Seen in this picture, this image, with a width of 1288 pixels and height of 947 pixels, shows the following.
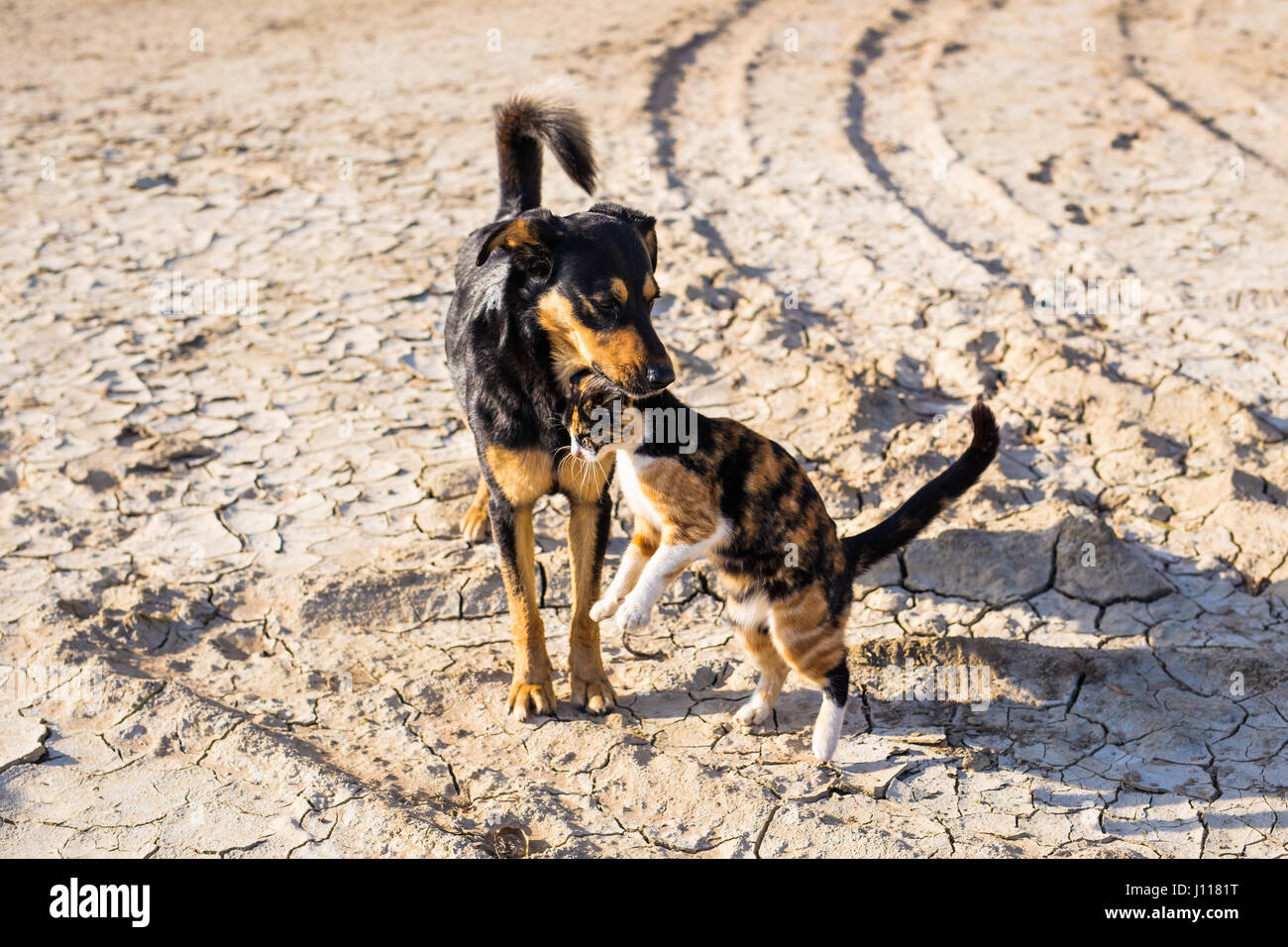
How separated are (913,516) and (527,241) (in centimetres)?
163

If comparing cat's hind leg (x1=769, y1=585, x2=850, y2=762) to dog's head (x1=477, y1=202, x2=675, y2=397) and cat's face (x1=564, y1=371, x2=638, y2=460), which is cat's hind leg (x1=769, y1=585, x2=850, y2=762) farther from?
dog's head (x1=477, y1=202, x2=675, y2=397)

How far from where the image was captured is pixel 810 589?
3.85 m

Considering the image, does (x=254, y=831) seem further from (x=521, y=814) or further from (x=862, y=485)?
(x=862, y=485)

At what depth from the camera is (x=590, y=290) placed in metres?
3.57

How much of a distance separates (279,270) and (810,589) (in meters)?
4.75

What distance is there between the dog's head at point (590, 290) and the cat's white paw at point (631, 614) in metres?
0.71

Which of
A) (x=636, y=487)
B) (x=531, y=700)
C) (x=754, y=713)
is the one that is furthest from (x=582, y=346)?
(x=754, y=713)

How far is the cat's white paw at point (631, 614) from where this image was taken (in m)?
3.74

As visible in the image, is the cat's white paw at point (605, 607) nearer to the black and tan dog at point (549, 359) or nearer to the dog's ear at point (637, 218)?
the black and tan dog at point (549, 359)

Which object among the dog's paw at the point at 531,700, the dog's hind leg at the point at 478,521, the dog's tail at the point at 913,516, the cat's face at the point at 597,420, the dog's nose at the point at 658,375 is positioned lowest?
the dog's paw at the point at 531,700

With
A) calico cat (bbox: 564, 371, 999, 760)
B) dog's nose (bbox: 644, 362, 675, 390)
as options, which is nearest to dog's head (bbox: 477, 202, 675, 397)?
dog's nose (bbox: 644, 362, 675, 390)

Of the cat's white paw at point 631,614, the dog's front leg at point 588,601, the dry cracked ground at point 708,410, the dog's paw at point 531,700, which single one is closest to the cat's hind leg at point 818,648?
the dry cracked ground at point 708,410

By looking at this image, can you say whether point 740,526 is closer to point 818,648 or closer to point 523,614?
point 818,648

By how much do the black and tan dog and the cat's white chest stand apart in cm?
18
